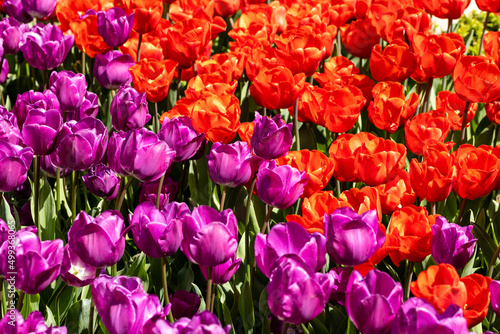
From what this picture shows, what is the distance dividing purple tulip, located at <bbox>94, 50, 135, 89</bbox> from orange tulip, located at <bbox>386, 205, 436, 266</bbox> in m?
1.32

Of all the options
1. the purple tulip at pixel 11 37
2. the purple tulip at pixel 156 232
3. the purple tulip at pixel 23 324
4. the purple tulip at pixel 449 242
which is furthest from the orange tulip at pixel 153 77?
the purple tulip at pixel 23 324

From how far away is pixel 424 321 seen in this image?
115 centimetres

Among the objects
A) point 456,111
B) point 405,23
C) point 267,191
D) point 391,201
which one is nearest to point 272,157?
point 267,191

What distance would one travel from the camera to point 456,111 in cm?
264

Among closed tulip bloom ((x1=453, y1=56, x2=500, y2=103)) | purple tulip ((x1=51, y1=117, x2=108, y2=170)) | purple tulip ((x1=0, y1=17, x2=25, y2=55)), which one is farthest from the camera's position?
purple tulip ((x1=0, y1=17, x2=25, y2=55))

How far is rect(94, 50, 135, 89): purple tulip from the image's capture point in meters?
2.61

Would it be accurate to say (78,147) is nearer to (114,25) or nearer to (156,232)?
(156,232)

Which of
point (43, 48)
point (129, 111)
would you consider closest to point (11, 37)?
point (43, 48)

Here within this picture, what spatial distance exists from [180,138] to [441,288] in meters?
0.87

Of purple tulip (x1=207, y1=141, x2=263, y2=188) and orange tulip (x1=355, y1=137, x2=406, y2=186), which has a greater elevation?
purple tulip (x1=207, y1=141, x2=263, y2=188)

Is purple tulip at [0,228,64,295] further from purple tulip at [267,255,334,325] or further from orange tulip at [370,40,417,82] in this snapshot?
orange tulip at [370,40,417,82]

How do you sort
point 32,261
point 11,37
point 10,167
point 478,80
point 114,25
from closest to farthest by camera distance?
point 32,261 < point 10,167 < point 478,80 < point 114,25 < point 11,37

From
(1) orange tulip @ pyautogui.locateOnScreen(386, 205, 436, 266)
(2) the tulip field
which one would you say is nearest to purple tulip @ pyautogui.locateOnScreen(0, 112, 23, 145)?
(2) the tulip field

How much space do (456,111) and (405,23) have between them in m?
0.51
